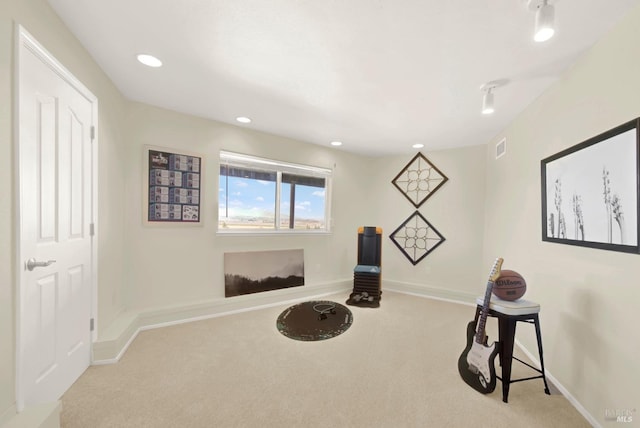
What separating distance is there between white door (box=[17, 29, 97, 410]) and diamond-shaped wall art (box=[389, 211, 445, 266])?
4270mm

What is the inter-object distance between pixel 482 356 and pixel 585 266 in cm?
95

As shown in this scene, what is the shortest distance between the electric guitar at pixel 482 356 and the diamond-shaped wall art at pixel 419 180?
8.54 ft

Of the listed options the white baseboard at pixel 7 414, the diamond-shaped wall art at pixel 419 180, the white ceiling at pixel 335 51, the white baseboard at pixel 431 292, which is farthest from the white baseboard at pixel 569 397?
the white baseboard at pixel 7 414

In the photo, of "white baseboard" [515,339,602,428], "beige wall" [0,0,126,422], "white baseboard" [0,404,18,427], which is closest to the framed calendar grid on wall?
"beige wall" [0,0,126,422]

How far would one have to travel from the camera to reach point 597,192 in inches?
64.1

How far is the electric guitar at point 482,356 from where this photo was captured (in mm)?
1819

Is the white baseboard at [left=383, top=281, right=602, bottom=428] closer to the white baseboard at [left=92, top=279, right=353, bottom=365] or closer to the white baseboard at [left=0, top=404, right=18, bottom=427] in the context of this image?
the white baseboard at [left=92, top=279, right=353, bottom=365]

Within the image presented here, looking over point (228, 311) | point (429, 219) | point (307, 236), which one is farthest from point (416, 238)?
point (228, 311)

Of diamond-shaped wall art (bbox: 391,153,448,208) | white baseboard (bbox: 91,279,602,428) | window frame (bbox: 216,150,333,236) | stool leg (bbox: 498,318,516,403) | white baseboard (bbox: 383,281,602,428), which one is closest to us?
stool leg (bbox: 498,318,516,403)

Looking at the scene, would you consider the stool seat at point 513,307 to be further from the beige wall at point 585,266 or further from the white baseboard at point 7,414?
the white baseboard at point 7,414

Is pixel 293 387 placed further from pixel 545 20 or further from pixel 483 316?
pixel 545 20

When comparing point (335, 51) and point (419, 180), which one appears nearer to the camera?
point (335, 51)

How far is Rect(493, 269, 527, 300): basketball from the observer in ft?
6.24

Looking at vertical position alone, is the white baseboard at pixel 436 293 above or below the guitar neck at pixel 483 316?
below
